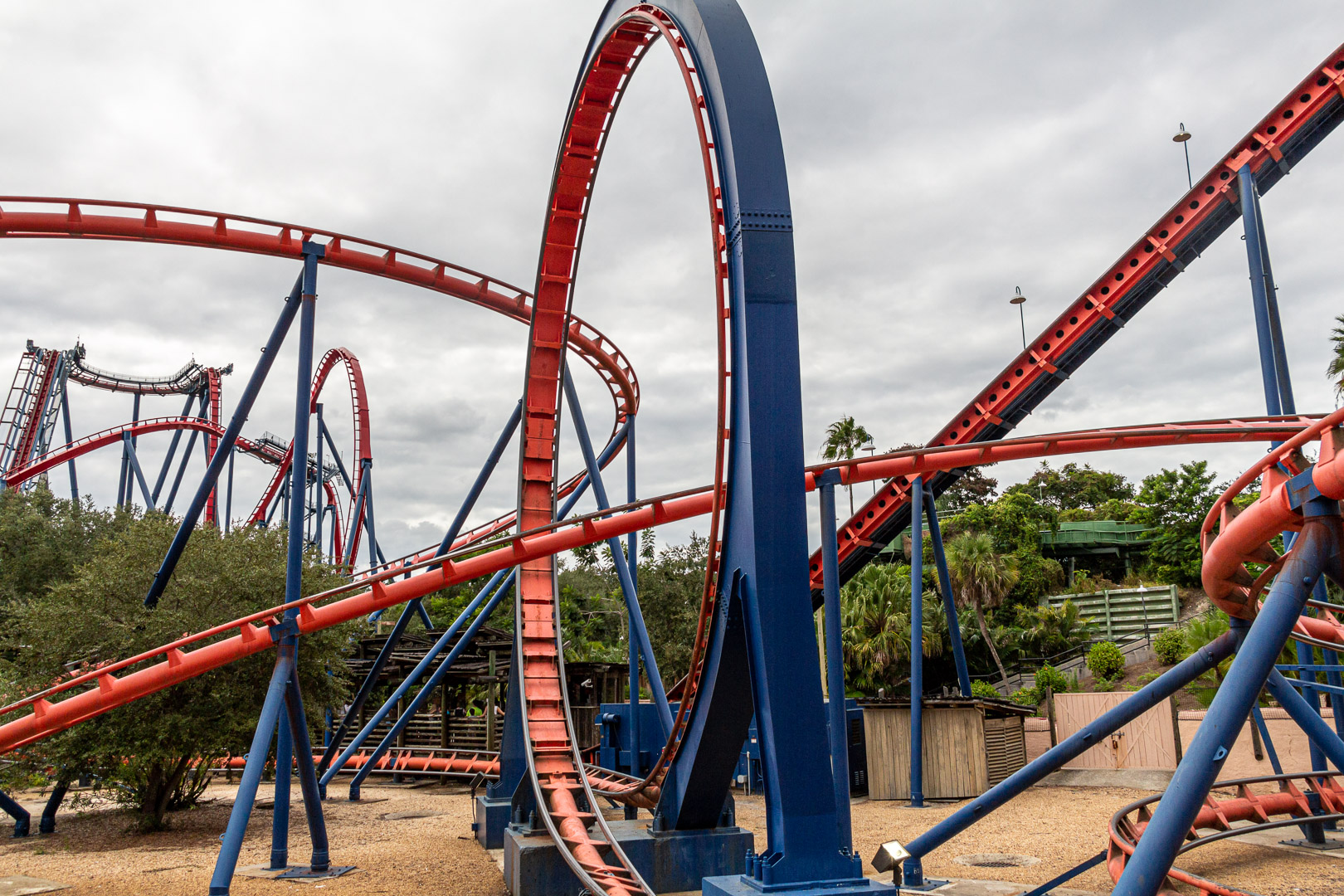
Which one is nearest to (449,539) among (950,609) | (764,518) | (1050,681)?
(950,609)

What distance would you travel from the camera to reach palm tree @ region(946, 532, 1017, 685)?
86.5ft

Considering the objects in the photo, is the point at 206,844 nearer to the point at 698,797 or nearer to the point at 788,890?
the point at 698,797

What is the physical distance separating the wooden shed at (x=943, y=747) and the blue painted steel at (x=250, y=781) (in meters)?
10.2

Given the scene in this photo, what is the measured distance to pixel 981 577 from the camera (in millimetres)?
26422

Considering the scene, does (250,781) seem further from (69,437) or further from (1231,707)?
(69,437)

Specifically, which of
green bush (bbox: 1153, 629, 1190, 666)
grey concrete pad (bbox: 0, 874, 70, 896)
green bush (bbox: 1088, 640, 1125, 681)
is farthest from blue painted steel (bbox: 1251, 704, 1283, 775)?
grey concrete pad (bbox: 0, 874, 70, 896)

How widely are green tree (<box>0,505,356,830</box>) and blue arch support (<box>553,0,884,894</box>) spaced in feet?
27.3

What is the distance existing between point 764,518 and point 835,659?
378 centimetres

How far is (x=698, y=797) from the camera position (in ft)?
23.4

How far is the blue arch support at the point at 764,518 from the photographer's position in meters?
4.80

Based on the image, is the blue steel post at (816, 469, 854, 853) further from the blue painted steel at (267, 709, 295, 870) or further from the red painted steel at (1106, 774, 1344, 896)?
the blue painted steel at (267, 709, 295, 870)

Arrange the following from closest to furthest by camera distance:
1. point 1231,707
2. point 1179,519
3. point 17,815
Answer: point 1231,707
point 17,815
point 1179,519

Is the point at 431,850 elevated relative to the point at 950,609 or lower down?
lower down

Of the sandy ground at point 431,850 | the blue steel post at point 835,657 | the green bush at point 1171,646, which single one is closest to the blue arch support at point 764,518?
the blue steel post at point 835,657
